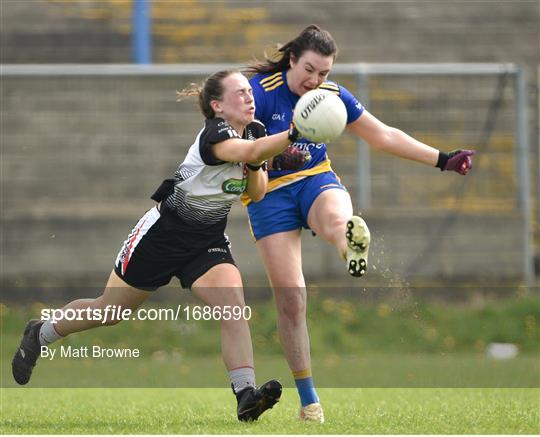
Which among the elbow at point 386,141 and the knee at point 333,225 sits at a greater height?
the elbow at point 386,141

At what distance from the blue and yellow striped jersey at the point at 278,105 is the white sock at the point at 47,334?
1427mm

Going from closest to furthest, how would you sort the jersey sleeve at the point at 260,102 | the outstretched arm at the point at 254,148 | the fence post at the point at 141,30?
the outstretched arm at the point at 254,148 < the jersey sleeve at the point at 260,102 < the fence post at the point at 141,30

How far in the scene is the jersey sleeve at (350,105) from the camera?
6910 millimetres

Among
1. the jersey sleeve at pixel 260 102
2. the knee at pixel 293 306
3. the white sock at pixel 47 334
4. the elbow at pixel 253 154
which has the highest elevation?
the jersey sleeve at pixel 260 102

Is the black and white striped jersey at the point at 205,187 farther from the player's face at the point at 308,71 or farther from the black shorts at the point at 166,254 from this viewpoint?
the player's face at the point at 308,71


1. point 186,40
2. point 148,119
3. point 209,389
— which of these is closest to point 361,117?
point 209,389

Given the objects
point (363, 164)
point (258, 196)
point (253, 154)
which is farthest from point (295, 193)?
point (363, 164)

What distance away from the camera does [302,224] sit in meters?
6.91

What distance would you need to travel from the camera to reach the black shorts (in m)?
6.50

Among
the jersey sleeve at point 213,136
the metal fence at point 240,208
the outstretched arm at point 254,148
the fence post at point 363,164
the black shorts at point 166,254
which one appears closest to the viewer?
the outstretched arm at point 254,148

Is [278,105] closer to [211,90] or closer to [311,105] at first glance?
[211,90]

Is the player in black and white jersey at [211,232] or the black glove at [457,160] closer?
the player in black and white jersey at [211,232]

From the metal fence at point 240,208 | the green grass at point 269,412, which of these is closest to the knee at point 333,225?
the green grass at point 269,412

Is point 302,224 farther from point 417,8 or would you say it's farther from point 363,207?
point 417,8
